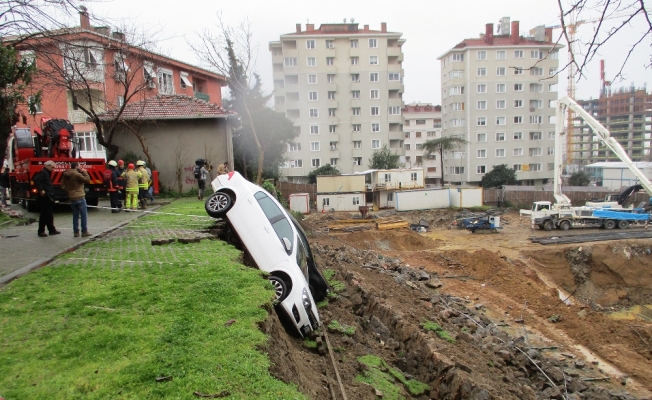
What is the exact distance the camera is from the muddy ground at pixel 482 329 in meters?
6.29

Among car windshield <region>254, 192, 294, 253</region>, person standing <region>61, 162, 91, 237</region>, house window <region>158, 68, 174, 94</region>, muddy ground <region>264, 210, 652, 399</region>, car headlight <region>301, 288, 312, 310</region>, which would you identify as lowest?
muddy ground <region>264, 210, 652, 399</region>

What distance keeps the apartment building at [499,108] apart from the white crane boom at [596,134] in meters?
27.0

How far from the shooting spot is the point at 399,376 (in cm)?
661

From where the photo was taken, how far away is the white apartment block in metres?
53.5

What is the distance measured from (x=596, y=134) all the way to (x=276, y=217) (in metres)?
26.6

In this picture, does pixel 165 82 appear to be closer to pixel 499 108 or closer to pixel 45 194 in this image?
pixel 45 194

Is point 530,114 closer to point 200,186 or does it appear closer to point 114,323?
point 200,186

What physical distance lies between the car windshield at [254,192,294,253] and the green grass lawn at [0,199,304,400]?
92 centimetres

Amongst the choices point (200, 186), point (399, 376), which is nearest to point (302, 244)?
point (399, 376)

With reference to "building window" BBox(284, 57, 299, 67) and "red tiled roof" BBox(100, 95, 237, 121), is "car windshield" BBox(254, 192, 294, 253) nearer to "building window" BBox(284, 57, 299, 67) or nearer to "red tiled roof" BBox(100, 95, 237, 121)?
"red tiled roof" BBox(100, 95, 237, 121)

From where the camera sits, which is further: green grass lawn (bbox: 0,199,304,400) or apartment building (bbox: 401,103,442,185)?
apartment building (bbox: 401,103,442,185)

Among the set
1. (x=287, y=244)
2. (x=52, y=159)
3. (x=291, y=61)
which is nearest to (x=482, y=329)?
(x=287, y=244)

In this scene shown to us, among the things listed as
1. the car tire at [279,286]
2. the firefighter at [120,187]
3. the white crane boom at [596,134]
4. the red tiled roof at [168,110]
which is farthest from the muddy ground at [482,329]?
the red tiled roof at [168,110]

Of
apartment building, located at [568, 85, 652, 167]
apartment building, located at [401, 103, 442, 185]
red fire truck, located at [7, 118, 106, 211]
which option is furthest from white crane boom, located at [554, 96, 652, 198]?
apartment building, located at [568, 85, 652, 167]
